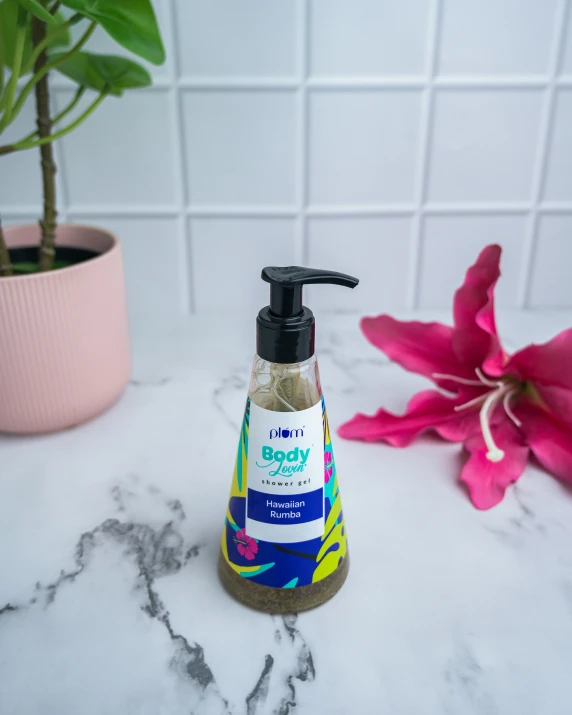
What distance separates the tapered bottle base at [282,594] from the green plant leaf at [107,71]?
0.41 meters

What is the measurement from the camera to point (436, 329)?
58cm

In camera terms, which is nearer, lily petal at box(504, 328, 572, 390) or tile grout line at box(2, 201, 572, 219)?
lily petal at box(504, 328, 572, 390)

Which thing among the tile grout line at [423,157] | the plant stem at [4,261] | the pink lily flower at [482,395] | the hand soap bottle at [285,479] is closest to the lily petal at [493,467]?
the pink lily flower at [482,395]

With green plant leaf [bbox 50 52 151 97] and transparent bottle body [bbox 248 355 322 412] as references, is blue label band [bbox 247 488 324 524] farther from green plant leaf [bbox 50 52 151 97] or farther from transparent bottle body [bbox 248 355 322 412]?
green plant leaf [bbox 50 52 151 97]

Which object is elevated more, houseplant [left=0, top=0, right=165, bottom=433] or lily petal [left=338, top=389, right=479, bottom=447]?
houseplant [left=0, top=0, right=165, bottom=433]

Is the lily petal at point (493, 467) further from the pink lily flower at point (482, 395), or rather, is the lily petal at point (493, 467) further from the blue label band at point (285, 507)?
the blue label band at point (285, 507)

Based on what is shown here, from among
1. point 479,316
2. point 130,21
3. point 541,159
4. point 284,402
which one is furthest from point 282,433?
point 541,159

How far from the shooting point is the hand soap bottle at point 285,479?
1.22ft

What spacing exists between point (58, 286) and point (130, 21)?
20 cm

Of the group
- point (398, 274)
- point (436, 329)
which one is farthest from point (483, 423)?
point (398, 274)

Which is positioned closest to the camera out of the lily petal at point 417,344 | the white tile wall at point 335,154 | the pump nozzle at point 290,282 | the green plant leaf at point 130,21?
the pump nozzle at point 290,282

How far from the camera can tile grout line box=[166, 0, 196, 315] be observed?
685 millimetres

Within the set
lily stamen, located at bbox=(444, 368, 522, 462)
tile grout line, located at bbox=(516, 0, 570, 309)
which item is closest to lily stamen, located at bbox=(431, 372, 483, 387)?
lily stamen, located at bbox=(444, 368, 522, 462)

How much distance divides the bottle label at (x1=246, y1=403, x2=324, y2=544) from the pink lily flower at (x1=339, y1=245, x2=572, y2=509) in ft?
0.54
